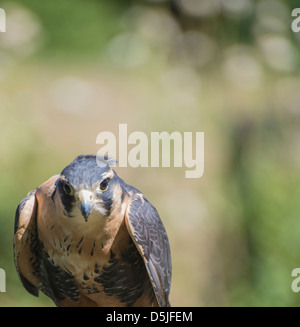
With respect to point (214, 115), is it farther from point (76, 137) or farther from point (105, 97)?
point (105, 97)

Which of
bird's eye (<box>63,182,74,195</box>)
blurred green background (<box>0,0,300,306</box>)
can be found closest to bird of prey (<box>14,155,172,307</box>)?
bird's eye (<box>63,182,74,195</box>)

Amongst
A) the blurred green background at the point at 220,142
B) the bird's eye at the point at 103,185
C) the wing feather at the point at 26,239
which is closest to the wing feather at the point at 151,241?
the bird's eye at the point at 103,185

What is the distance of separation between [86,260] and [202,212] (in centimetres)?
140

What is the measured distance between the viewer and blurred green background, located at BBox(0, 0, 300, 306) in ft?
8.93

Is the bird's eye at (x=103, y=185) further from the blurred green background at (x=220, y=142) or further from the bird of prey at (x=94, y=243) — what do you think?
the blurred green background at (x=220, y=142)

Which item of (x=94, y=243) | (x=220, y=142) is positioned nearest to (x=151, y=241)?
(x=94, y=243)

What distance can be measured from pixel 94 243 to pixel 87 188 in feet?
0.82

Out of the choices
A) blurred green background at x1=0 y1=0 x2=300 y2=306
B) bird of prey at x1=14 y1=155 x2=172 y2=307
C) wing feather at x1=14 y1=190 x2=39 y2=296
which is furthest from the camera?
blurred green background at x1=0 y1=0 x2=300 y2=306

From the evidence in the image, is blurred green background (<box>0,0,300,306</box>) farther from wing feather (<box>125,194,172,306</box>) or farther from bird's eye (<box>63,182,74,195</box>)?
bird's eye (<box>63,182,74,195</box>)

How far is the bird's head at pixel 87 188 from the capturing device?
5.09 feet

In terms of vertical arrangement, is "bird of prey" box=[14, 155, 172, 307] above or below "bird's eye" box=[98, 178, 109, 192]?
below

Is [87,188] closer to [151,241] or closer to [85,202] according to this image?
[85,202]

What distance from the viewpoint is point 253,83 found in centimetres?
301

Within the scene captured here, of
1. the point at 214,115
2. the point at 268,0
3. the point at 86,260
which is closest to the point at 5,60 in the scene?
the point at 214,115
